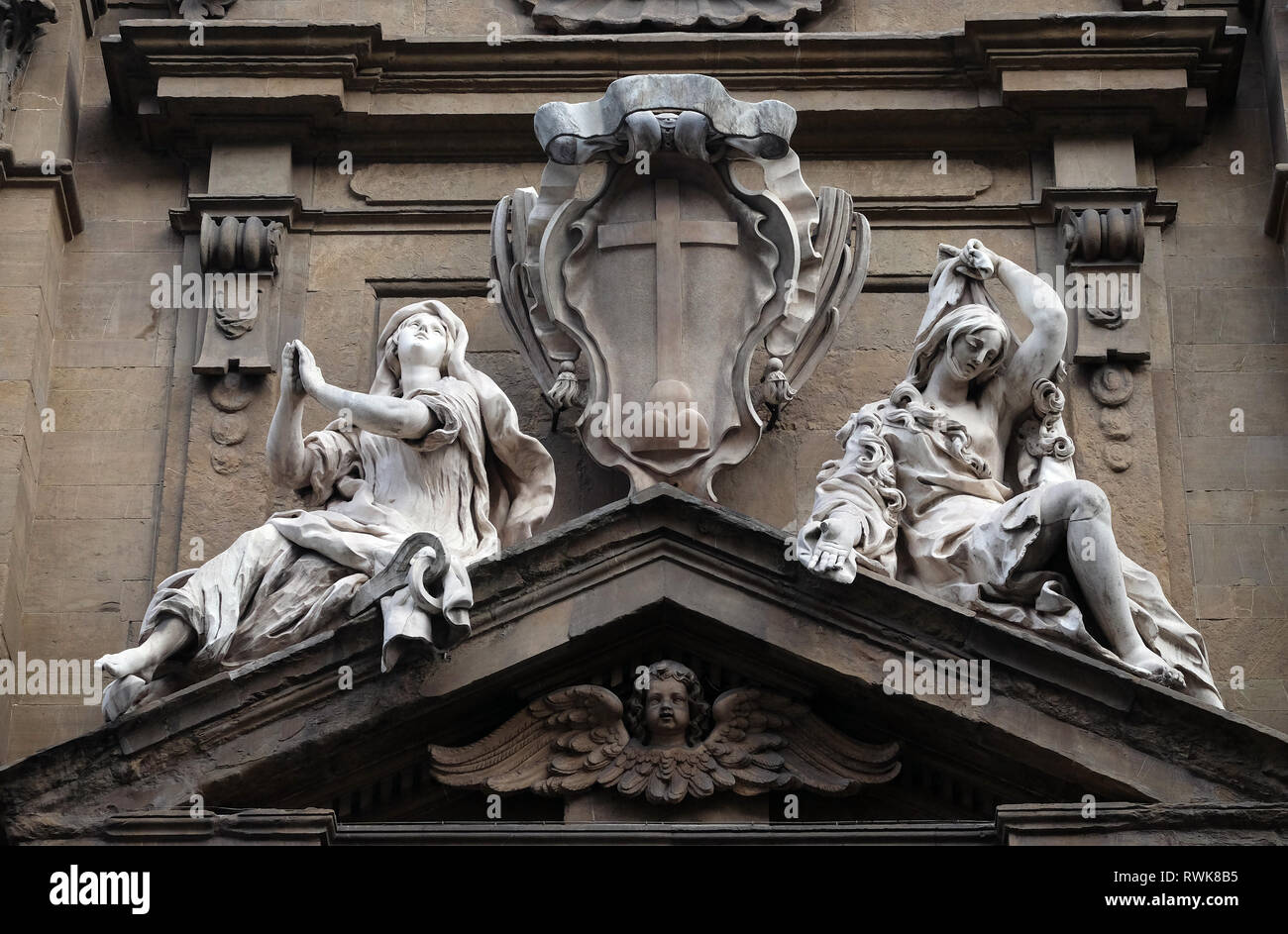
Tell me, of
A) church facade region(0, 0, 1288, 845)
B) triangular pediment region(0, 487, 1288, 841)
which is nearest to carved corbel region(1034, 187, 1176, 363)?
church facade region(0, 0, 1288, 845)

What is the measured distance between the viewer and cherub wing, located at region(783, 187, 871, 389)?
14266 millimetres

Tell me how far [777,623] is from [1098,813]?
1487 millimetres

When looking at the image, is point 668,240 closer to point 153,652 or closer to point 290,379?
point 290,379

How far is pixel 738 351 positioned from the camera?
45.6ft

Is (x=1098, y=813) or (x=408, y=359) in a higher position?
(x=408, y=359)

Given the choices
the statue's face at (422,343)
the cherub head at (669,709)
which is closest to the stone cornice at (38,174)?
the statue's face at (422,343)

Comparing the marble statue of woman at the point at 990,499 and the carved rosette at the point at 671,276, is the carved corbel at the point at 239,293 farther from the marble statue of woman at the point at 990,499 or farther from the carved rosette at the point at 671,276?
the marble statue of woman at the point at 990,499

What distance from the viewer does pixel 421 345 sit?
44.7ft

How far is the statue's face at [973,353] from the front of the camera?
13.5 metres

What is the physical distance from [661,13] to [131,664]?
5.21m

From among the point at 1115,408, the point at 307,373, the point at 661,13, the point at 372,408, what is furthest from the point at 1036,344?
the point at 661,13

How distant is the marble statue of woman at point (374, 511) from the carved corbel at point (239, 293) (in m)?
1.05
